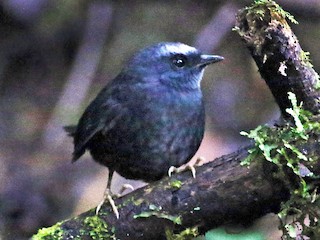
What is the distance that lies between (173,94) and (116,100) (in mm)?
293

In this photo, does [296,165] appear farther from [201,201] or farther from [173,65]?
[173,65]

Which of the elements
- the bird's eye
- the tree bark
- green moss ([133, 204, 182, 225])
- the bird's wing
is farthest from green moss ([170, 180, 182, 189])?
the bird's eye

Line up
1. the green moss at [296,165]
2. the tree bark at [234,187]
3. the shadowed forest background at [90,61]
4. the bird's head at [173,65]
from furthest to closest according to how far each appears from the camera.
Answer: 1. the shadowed forest background at [90,61]
2. the bird's head at [173,65]
3. the tree bark at [234,187]
4. the green moss at [296,165]

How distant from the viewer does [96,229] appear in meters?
2.79

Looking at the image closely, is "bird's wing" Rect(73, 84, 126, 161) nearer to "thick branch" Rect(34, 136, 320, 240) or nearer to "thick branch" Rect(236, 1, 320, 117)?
"thick branch" Rect(34, 136, 320, 240)

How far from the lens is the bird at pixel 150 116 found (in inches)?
128

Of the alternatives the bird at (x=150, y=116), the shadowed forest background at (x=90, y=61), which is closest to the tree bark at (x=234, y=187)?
the bird at (x=150, y=116)

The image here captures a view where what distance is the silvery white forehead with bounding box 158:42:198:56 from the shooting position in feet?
11.5

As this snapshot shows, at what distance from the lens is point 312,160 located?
2443 millimetres

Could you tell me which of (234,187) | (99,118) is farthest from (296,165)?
(99,118)

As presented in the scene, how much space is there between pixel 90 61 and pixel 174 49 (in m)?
3.31

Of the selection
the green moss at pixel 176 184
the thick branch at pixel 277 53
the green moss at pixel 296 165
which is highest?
the thick branch at pixel 277 53

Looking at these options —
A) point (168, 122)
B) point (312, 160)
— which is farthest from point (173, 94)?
point (312, 160)

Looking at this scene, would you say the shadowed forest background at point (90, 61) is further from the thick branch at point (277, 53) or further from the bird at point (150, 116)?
the thick branch at point (277, 53)
